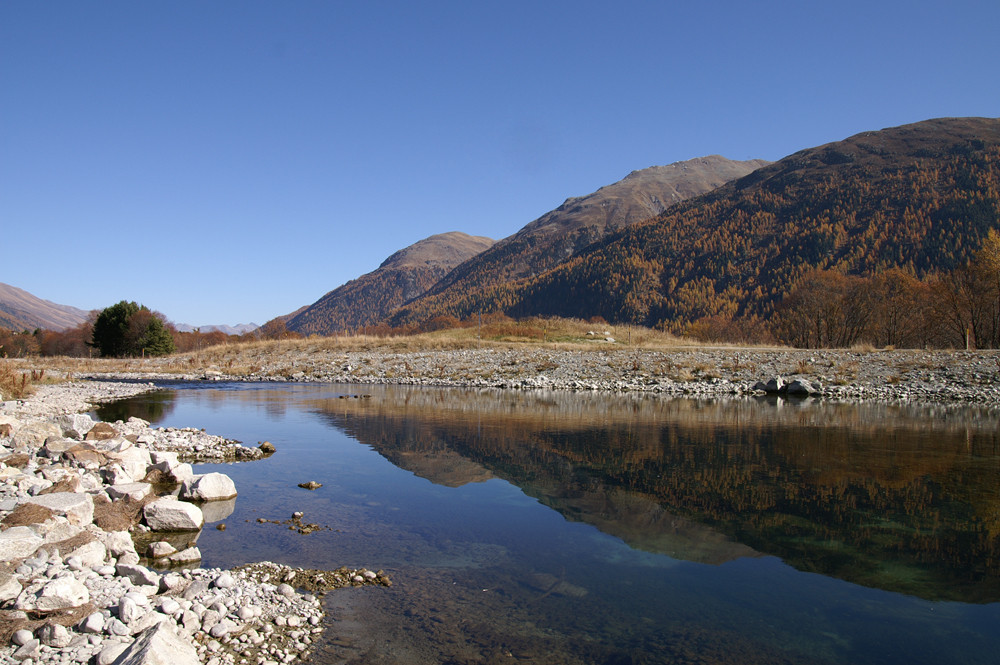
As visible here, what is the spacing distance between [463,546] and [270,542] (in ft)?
6.76

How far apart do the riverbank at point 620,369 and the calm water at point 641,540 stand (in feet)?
35.2

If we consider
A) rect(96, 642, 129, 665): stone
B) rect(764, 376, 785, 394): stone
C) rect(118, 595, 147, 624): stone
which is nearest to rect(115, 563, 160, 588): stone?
rect(118, 595, 147, 624): stone

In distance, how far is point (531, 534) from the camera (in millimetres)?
6637

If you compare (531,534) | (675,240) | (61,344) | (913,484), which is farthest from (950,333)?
(675,240)

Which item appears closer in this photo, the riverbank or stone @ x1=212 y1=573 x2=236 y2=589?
stone @ x1=212 y1=573 x2=236 y2=589

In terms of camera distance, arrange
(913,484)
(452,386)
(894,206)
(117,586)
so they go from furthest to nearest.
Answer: (894,206) → (452,386) → (913,484) → (117,586)

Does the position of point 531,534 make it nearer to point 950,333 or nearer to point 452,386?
point 452,386

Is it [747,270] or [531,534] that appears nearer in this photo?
[531,534]

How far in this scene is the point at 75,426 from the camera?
10.5 metres

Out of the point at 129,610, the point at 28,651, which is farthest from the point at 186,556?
the point at 28,651

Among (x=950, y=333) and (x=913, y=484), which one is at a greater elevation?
(x=950, y=333)

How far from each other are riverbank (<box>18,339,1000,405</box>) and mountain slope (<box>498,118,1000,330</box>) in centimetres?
8772

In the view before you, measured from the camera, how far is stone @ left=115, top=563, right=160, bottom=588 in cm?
459

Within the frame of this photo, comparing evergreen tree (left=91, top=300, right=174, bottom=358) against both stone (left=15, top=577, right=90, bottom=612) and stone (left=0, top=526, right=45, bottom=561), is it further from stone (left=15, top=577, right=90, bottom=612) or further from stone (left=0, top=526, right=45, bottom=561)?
stone (left=15, top=577, right=90, bottom=612)
